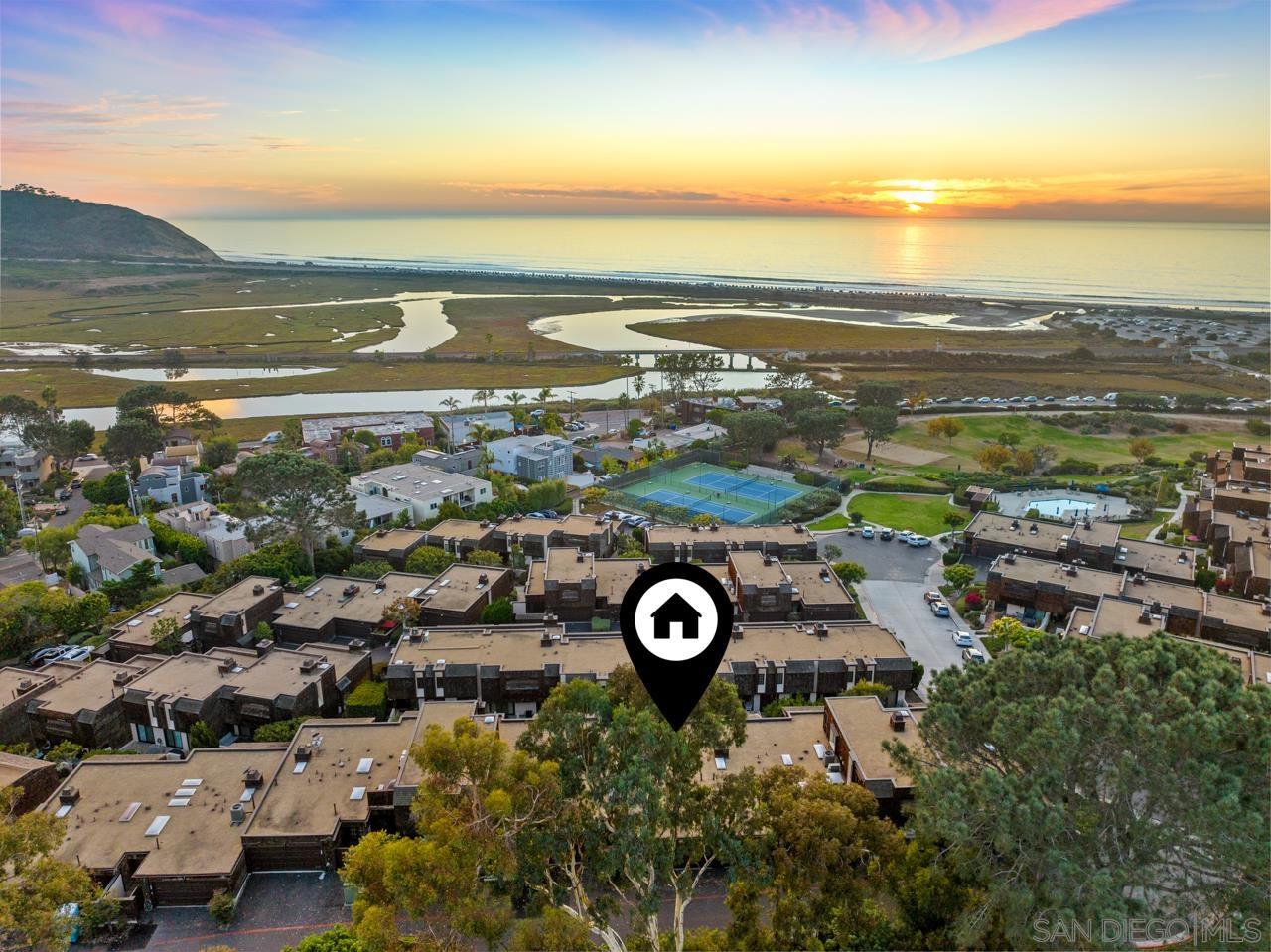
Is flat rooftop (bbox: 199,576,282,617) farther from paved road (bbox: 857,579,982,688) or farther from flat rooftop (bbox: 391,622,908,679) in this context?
paved road (bbox: 857,579,982,688)

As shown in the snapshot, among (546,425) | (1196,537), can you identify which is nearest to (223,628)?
(546,425)

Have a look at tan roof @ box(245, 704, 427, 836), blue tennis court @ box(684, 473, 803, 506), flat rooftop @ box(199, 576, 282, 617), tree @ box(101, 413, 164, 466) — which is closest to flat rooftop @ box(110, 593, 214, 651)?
flat rooftop @ box(199, 576, 282, 617)

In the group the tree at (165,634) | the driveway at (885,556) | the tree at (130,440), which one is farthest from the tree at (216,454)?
the driveway at (885,556)

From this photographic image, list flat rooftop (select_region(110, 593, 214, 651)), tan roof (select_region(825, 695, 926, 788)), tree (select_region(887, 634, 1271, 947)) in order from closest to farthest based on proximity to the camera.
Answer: tree (select_region(887, 634, 1271, 947)), tan roof (select_region(825, 695, 926, 788)), flat rooftop (select_region(110, 593, 214, 651))

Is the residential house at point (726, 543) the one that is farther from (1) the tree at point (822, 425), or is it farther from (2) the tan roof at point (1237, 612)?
(1) the tree at point (822, 425)

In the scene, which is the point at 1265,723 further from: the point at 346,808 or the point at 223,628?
the point at 223,628

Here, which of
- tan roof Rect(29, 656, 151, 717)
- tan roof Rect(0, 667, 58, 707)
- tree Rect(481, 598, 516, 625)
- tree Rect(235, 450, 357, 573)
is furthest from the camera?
tree Rect(235, 450, 357, 573)
